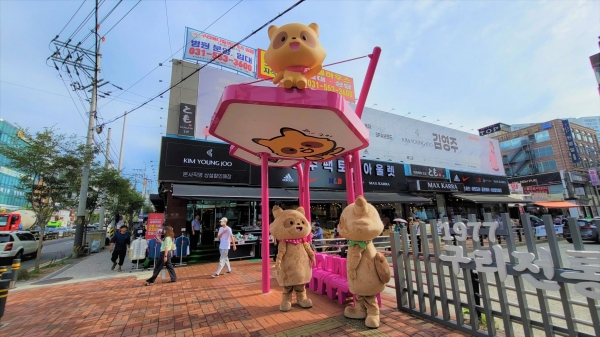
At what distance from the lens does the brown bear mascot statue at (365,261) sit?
3.63 metres

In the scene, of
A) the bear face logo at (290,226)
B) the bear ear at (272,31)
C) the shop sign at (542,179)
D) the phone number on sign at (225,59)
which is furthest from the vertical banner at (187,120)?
the shop sign at (542,179)

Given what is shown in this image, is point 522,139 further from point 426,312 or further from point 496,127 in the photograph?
point 426,312

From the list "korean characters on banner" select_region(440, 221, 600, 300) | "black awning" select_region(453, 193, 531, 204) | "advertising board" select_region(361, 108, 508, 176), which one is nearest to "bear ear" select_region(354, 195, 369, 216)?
"korean characters on banner" select_region(440, 221, 600, 300)

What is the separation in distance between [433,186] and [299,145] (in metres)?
15.8

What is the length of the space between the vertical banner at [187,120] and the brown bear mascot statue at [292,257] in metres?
8.91

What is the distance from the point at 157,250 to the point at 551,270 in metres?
9.66

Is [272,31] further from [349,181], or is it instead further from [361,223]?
[361,223]

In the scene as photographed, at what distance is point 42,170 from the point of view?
952 cm

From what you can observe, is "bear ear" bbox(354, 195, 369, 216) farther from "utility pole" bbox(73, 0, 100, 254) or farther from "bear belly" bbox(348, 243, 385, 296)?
"utility pole" bbox(73, 0, 100, 254)

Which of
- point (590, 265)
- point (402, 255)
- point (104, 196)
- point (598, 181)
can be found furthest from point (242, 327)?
point (598, 181)

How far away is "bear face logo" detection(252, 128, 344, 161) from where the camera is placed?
186 inches

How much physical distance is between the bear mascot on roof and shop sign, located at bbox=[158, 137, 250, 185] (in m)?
8.27

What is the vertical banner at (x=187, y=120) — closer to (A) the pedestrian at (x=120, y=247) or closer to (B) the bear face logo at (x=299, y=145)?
(A) the pedestrian at (x=120, y=247)

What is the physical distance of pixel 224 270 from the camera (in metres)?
8.23
